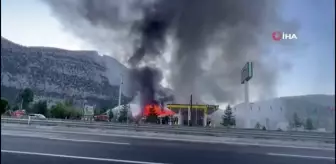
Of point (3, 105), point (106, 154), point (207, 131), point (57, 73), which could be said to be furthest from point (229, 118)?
point (3, 105)

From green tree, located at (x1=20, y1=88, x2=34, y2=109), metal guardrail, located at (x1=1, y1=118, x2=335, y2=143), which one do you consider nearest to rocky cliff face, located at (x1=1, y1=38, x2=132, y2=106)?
green tree, located at (x1=20, y1=88, x2=34, y2=109)

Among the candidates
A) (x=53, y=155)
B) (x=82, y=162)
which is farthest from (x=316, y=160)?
(x=53, y=155)

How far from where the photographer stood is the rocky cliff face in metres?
1.25

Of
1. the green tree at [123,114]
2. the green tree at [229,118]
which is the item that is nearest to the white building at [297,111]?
the green tree at [229,118]

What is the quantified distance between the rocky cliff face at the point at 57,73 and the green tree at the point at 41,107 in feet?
0.20

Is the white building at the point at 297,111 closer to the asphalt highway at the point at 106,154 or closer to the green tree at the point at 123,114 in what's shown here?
the asphalt highway at the point at 106,154

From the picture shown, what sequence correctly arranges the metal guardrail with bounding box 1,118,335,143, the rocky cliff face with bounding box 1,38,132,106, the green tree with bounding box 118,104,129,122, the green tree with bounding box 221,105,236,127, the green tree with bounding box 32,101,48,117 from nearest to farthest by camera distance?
the metal guardrail with bounding box 1,118,335,143 → the rocky cliff face with bounding box 1,38,132,106 → the green tree with bounding box 32,101,48,117 → the green tree with bounding box 221,105,236,127 → the green tree with bounding box 118,104,129,122

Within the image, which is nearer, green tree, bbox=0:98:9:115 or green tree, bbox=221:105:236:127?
green tree, bbox=0:98:9:115

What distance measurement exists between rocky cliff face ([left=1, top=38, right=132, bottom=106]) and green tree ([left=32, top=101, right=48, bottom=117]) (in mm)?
59

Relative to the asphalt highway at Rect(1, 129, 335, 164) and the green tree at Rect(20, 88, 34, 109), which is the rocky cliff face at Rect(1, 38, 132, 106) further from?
the asphalt highway at Rect(1, 129, 335, 164)

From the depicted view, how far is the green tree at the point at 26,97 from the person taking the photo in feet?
4.30

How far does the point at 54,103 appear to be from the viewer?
5.33 ft

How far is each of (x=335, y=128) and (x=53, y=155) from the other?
5.60 ft

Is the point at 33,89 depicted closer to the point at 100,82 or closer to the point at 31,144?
the point at 100,82
